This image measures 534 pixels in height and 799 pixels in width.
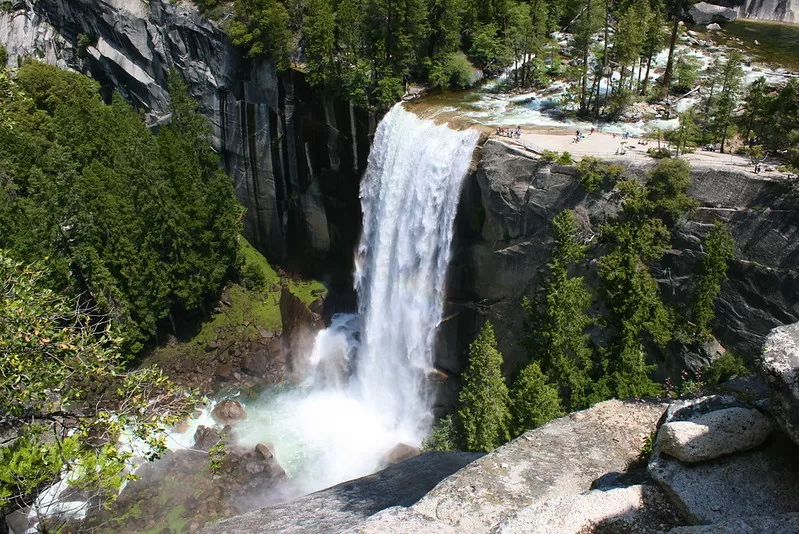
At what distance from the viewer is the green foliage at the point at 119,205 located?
1292 inches

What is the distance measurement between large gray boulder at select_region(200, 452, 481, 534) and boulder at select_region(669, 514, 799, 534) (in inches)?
291

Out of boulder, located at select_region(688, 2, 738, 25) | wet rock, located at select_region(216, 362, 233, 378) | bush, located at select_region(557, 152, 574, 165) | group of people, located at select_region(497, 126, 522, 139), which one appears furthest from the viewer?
boulder, located at select_region(688, 2, 738, 25)

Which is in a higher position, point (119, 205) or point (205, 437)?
point (119, 205)

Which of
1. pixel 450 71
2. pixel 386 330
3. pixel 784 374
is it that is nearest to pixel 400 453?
pixel 386 330

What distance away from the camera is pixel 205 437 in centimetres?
3212

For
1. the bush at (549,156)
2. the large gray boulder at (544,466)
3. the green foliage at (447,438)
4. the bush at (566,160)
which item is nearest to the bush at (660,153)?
the bush at (566,160)

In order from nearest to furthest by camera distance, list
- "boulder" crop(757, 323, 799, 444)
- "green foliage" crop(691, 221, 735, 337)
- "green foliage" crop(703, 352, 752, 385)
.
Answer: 1. "boulder" crop(757, 323, 799, 444)
2. "green foliage" crop(703, 352, 752, 385)
3. "green foliage" crop(691, 221, 735, 337)

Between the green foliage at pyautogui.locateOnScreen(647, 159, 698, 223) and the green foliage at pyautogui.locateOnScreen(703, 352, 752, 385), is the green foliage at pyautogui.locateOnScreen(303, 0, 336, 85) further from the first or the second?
the green foliage at pyautogui.locateOnScreen(703, 352, 752, 385)

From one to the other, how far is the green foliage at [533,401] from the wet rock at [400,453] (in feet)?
30.1

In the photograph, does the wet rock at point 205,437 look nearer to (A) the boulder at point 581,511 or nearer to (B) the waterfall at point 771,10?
(A) the boulder at point 581,511

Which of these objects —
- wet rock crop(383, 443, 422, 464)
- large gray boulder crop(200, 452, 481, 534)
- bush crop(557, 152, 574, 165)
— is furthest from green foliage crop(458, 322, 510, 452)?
bush crop(557, 152, 574, 165)

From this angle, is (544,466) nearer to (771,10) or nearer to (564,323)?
(564,323)

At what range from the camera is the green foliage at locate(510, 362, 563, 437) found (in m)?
21.5

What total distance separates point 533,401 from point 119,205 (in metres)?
26.5
